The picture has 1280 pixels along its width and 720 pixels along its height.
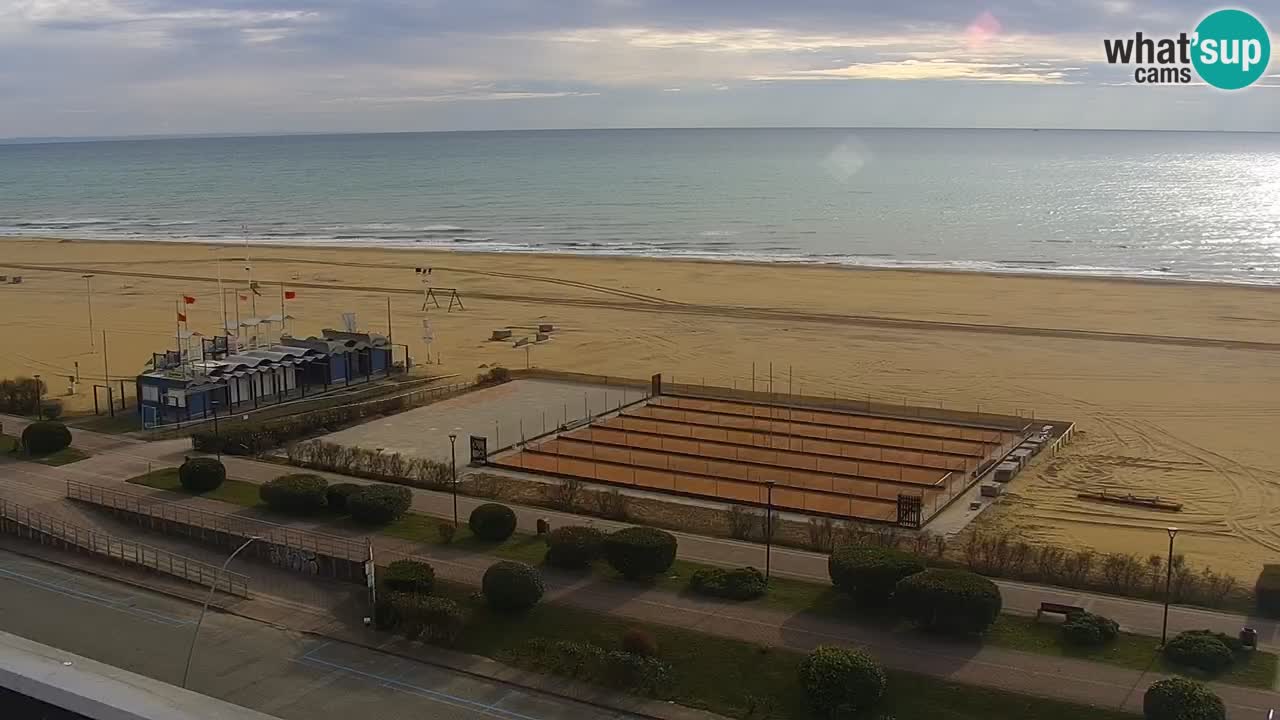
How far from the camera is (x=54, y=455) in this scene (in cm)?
3572

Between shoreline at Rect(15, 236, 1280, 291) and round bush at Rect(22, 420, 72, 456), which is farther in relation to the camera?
shoreline at Rect(15, 236, 1280, 291)

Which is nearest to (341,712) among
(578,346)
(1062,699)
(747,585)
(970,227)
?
(747,585)

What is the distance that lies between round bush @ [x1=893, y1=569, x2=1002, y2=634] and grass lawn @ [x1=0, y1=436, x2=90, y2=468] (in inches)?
1009

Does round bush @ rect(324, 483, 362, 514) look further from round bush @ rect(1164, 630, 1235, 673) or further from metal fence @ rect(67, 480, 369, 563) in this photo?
round bush @ rect(1164, 630, 1235, 673)

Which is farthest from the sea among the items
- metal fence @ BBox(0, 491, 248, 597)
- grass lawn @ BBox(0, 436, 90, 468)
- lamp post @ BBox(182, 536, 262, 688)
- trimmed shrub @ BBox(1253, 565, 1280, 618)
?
lamp post @ BBox(182, 536, 262, 688)

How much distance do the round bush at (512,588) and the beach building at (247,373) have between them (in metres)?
20.8

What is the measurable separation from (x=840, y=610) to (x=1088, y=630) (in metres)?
4.76

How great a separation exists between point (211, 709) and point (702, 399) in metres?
30.6

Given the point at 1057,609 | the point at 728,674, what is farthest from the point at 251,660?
the point at 1057,609

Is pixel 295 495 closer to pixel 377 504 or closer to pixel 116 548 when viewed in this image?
pixel 377 504

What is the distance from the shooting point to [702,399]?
43.8m

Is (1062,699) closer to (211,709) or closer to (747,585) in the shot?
(747,585)

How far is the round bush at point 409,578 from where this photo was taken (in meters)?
23.9

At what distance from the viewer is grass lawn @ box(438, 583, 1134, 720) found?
19641 mm
